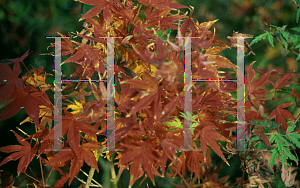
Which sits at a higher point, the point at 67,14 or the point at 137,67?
the point at 67,14

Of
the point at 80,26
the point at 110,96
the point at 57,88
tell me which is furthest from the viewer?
the point at 80,26

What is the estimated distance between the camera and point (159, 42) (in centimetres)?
38

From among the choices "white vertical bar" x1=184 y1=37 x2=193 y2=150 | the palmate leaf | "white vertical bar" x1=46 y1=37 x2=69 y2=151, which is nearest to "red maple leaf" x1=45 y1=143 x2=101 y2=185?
"white vertical bar" x1=46 y1=37 x2=69 y2=151

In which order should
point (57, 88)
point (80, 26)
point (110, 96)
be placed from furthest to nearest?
point (80, 26), point (57, 88), point (110, 96)

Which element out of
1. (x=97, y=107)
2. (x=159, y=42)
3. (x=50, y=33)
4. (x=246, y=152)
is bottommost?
(x=246, y=152)

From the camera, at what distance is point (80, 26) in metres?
0.95

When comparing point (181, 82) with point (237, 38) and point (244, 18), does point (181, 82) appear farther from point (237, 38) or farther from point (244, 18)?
point (244, 18)

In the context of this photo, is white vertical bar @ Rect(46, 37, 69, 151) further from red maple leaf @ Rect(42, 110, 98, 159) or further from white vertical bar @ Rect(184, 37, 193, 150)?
white vertical bar @ Rect(184, 37, 193, 150)

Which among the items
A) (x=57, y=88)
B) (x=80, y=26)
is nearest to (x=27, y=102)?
(x=57, y=88)

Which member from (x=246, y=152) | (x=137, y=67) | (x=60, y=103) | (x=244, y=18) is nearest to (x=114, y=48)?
(x=137, y=67)

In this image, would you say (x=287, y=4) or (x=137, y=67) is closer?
(x=137, y=67)

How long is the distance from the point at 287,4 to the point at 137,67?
88 cm

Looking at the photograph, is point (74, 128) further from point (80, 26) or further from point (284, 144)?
point (80, 26)

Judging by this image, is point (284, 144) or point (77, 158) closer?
point (77, 158)
